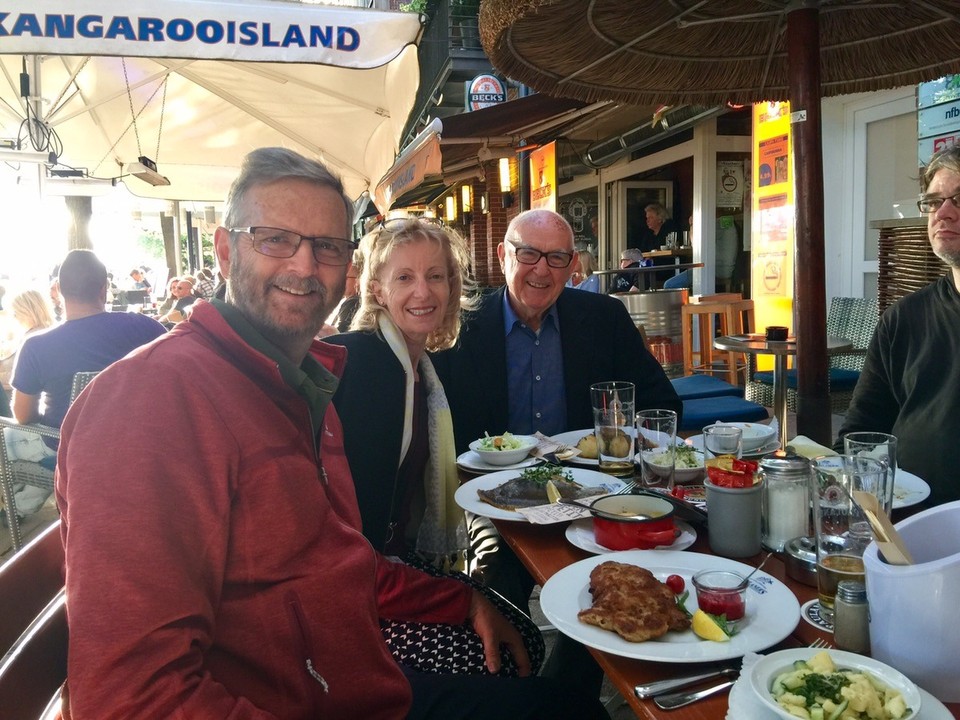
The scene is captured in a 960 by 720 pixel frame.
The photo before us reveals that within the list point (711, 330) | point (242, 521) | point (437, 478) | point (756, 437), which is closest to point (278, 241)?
point (242, 521)

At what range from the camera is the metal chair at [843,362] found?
4703 millimetres

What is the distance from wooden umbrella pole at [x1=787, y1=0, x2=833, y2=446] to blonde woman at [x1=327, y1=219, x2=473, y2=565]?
3.99 feet

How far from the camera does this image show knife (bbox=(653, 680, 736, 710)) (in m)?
1.00

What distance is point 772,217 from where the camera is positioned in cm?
711

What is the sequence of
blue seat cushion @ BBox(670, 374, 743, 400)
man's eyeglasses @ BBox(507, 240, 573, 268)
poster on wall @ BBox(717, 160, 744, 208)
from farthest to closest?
poster on wall @ BBox(717, 160, 744, 208)
blue seat cushion @ BBox(670, 374, 743, 400)
man's eyeglasses @ BBox(507, 240, 573, 268)

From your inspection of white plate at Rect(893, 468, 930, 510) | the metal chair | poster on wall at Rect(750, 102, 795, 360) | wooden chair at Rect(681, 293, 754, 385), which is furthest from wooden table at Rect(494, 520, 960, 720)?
poster on wall at Rect(750, 102, 795, 360)

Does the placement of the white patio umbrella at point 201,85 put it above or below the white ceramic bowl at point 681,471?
above

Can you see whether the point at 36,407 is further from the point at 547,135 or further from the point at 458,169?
the point at 458,169

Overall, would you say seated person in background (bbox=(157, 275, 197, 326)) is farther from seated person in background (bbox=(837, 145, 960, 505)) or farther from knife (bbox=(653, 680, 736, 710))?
knife (bbox=(653, 680, 736, 710))

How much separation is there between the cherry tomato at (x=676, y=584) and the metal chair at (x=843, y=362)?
378 cm

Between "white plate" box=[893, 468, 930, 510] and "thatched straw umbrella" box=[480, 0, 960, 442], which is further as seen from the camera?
"thatched straw umbrella" box=[480, 0, 960, 442]

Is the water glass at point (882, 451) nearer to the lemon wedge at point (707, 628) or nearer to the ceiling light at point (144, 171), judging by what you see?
the lemon wedge at point (707, 628)

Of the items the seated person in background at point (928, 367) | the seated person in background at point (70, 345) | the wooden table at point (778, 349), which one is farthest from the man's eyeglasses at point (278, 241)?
the seated person in background at point (70, 345)

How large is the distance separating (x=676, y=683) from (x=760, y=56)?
265 cm
